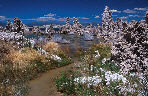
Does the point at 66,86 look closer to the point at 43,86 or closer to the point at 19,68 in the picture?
the point at 43,86

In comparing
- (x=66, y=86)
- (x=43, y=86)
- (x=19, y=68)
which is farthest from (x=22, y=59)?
(x=66, y=86)

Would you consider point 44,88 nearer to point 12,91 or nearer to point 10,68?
point 12,91

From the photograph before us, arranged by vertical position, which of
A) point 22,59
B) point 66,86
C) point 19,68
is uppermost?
point 22,59

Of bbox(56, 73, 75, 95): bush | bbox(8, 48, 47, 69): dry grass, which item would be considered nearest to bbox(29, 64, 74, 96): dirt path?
bbox(56, 73, 75, 95): bush

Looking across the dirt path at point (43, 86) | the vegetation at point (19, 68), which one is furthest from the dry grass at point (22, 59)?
the dirt path at point (43, 86)

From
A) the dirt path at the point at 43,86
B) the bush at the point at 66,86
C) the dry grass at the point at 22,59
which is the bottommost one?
the dirt path at the point at 43,86

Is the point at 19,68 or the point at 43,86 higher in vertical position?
the point at 19,68

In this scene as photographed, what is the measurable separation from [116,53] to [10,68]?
5800mm

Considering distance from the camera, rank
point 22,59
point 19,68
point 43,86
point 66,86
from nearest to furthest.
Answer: point 66,86 → point 43,86 → point 19,68 → point 22,59

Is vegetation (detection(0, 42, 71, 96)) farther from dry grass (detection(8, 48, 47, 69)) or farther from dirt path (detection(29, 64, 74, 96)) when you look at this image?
dirt path (detection(29, 64, 74, 96))

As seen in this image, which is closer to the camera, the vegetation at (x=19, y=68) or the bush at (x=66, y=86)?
the bush at (x=66, y=86)

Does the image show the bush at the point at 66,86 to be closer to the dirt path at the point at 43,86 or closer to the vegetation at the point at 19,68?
A: the dirt path at the point at 43,86

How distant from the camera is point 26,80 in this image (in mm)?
10750

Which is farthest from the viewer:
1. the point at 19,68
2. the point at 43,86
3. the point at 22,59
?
the point at 22,59
